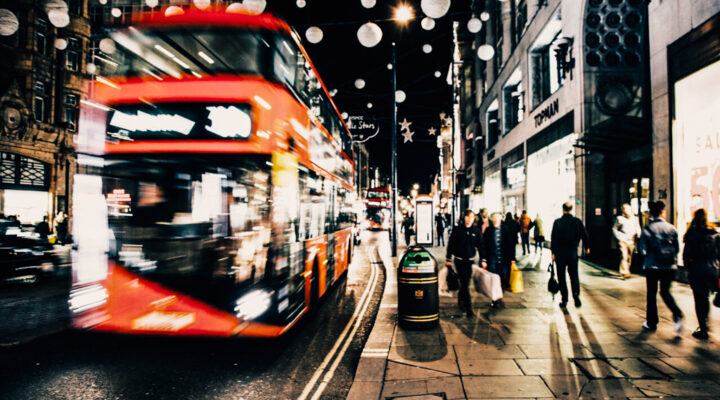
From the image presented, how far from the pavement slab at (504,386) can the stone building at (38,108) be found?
2526 cm

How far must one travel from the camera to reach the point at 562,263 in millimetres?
7059

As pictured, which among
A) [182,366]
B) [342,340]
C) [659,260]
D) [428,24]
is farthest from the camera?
[428,24]

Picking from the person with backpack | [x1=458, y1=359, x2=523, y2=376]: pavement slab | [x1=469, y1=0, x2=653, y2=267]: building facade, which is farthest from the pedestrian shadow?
[x1=469, y1=0, x2=653, y2=267]: building facade

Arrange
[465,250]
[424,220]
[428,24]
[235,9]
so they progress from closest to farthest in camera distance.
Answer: [235,9] → [465,250] → [428,24] → [424,220]

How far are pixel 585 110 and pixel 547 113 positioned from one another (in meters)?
3.60

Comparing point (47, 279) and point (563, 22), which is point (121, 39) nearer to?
point (47, 279)

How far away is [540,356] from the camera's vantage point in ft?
15.5

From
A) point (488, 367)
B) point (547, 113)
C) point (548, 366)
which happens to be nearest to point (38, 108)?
point (547, 113)

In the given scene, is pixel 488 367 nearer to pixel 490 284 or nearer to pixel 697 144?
pixel 490 284

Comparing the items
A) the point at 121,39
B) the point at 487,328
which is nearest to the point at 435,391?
the point at 487,328

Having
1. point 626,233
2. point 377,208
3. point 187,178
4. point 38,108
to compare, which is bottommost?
point 626,233

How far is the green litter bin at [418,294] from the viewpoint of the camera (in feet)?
19.3

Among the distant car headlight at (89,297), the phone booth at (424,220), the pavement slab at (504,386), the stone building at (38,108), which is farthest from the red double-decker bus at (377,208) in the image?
the pavement slab at (504,386)

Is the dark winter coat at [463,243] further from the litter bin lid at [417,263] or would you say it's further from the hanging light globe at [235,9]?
the hanging light globe at [235,9]
